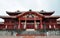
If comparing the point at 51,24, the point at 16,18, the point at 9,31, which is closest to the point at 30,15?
the point at 16,18

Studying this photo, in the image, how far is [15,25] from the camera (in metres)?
27.5

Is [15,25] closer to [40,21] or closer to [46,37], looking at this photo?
[40,21]

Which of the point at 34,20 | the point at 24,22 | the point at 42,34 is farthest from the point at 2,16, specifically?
the point at 42,34

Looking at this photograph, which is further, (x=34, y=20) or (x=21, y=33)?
(x=34, y=20)

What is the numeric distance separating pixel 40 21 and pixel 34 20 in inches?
52.9

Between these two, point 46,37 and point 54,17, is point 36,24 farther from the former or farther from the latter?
point 46,37

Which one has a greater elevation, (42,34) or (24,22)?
(24,22)

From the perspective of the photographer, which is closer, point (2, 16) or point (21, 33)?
point (21, 33)

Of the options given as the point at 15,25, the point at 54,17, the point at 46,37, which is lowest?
the point at 46,37

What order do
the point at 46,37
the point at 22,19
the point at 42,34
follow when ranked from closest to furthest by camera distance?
the point at 46,37 → the point at 42,34 → the point at 22,19

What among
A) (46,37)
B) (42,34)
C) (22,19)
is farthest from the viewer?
(22,19)

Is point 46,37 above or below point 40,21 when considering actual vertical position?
below

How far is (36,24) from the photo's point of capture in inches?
1076

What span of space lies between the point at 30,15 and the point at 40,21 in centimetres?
Answer: 268
